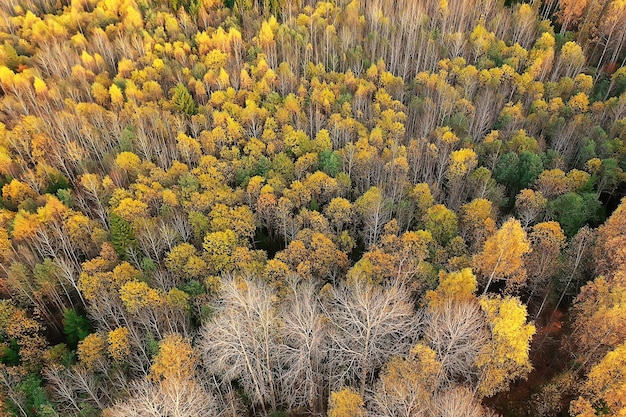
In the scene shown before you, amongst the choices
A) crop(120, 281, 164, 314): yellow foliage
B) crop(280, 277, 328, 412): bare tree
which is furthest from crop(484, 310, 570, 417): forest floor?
crop(120, 281, 164, 314): yellow foliage

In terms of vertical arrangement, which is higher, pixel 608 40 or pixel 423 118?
pixel 608 40

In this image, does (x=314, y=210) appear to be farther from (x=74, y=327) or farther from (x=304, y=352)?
(x=74, y=327)

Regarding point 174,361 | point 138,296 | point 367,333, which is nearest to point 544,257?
point 367,333

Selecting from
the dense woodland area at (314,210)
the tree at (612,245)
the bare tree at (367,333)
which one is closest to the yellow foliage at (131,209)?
the dense woodland area at (314,210)

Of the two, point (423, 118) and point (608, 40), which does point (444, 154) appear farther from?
point (608, 40)

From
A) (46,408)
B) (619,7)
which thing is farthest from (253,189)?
(619,7)
